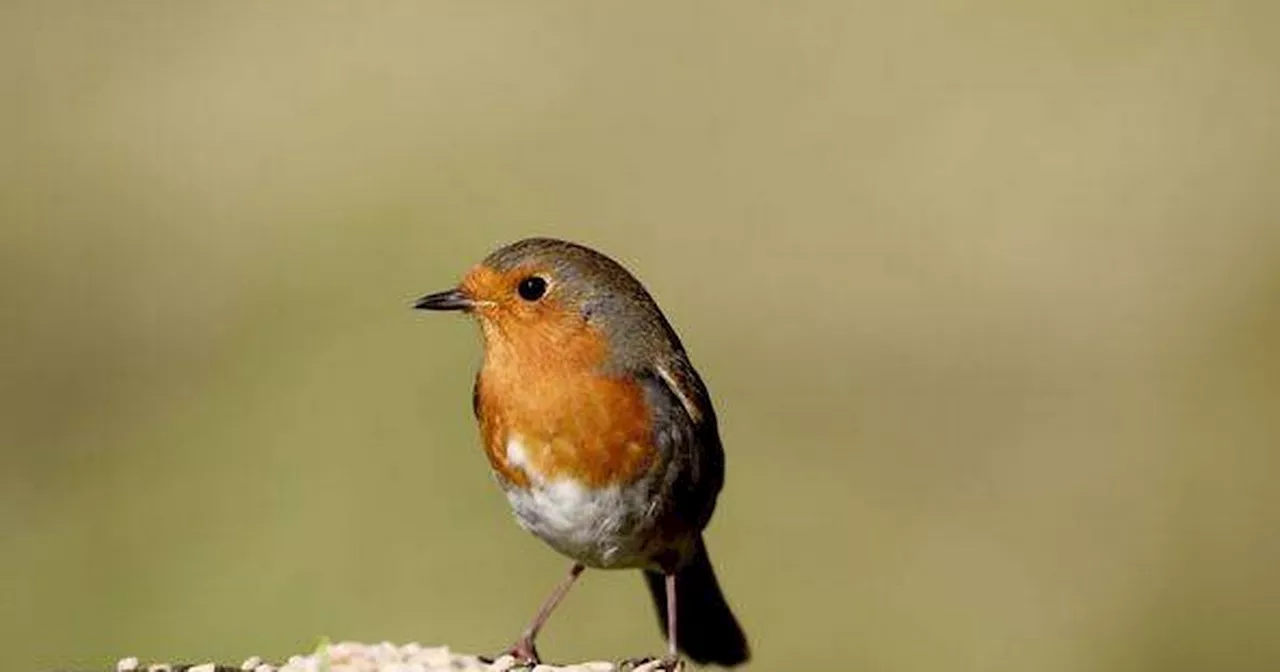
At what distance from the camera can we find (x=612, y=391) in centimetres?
540

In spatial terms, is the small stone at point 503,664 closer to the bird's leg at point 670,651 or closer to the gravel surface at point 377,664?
the gravel surface at point 377,664

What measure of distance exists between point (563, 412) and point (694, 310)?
6.42 metres

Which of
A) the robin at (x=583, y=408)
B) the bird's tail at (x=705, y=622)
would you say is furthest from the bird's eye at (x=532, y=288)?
the bird's tail at (x=705, y=622)

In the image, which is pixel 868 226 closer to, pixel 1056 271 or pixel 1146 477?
pixel 1056 271

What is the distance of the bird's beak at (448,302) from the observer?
210 inches

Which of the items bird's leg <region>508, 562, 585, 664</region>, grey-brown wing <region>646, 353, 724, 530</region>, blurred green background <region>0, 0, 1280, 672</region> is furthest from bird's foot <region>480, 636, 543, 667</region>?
blurred green background <region>0, 0, 1280, 672</region>

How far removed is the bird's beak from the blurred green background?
3459 millimetres

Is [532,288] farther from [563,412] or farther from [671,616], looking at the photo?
[671,616]

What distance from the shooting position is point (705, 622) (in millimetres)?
6230

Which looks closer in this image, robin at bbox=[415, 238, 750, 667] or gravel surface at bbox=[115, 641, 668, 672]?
gravel surface at bbox=[115, 641, 668, 672]

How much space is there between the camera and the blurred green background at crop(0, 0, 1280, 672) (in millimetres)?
9570

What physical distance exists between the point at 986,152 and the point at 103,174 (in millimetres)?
4399

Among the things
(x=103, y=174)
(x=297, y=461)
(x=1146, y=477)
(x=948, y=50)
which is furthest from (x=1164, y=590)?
(x=103, y=174)

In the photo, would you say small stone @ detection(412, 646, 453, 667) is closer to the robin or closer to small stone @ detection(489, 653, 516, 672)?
small stone @ detection(489, 653, 516, 672)
